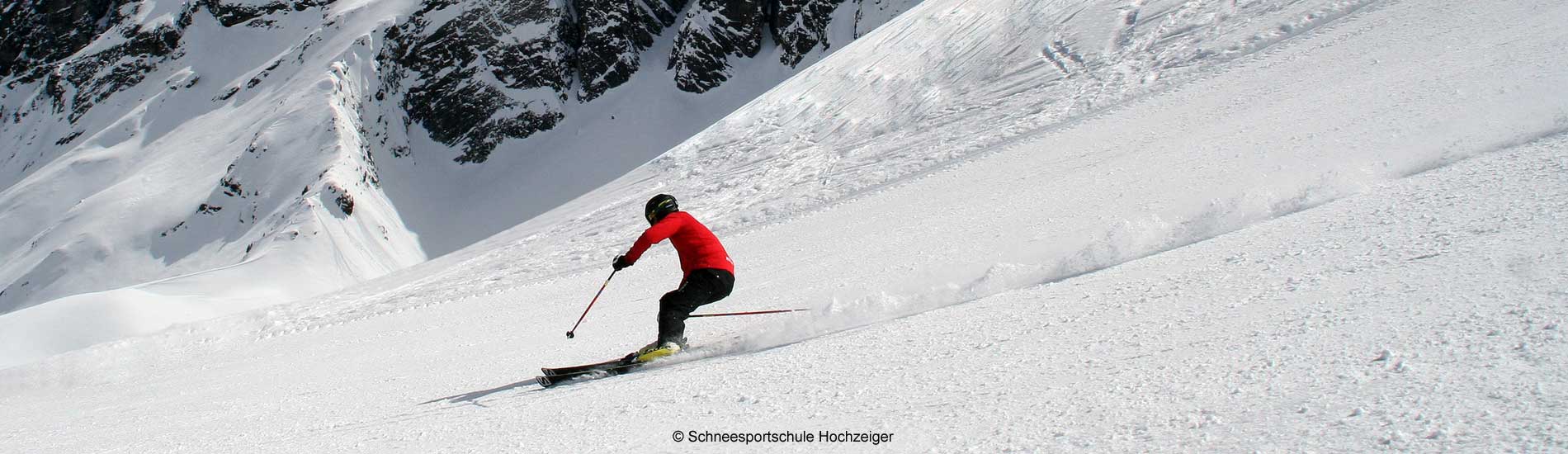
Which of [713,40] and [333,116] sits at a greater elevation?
[333,116]

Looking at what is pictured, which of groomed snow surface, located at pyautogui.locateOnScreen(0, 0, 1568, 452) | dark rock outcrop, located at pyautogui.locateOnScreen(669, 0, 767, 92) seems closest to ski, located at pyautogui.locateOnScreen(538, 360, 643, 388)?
groomed snow surface, located at pyautogui.locateOnScreen(0, 0, 1568, 452)

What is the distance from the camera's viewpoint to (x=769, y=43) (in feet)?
210

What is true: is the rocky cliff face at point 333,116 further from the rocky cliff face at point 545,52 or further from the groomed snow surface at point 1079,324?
the groomed snow surface at point 1079,324

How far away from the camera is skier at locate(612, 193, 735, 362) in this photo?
6371 mm

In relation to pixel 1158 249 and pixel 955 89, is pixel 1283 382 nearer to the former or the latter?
pixel 1158 249

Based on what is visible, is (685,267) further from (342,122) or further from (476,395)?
(342,122)

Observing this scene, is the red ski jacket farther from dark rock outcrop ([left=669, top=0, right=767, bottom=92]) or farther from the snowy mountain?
dark rock outcrop ([left=669, top=0, right=767, bottom=92])

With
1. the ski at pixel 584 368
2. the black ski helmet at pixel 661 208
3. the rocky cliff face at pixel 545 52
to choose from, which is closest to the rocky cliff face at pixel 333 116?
the rocky cliff face at pixel 545 52

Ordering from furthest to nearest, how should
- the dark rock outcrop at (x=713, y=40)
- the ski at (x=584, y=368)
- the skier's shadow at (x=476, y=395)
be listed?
the dark rock outcrop at (x=713, y=40) → the ski at (x=584, y=368) → the skier's shadow at (x=476, y=395)

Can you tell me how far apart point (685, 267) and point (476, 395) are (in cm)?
167

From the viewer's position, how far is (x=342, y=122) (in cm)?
5700

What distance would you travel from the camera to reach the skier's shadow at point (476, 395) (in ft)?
18.6

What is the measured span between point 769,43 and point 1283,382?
62.3 meters

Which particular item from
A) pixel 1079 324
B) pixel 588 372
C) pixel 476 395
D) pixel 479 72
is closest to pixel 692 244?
pixel 588 372
